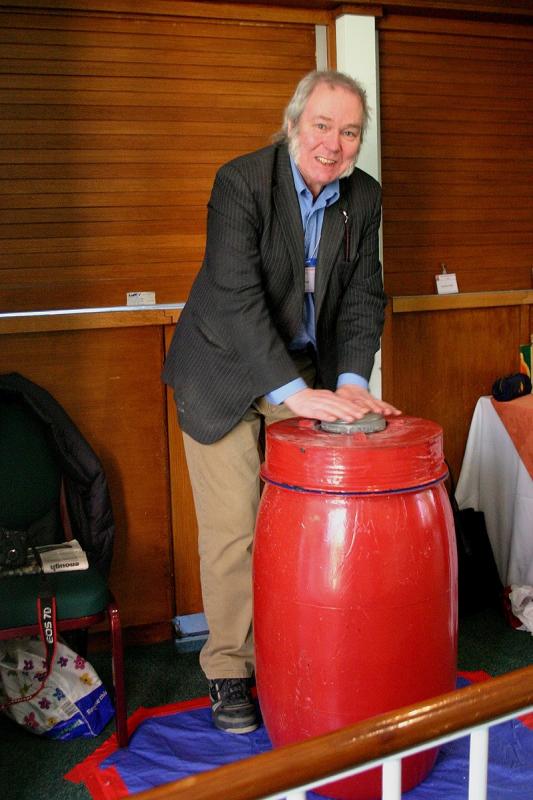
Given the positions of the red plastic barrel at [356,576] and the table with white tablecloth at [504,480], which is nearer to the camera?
the red plastic barrel at [356,576]

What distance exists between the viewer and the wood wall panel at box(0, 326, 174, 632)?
9.78 feet

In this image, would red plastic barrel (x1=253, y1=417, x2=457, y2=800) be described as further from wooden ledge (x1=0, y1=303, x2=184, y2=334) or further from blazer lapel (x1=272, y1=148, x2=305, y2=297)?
wooden ledge (x1=0, y1=303, x2=184, y2=334)

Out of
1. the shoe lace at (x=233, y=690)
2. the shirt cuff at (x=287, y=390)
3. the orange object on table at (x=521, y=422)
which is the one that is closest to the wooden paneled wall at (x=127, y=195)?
the shoe lace at (x=233, y=690)

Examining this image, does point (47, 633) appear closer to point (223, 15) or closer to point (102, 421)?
point (102, 421)

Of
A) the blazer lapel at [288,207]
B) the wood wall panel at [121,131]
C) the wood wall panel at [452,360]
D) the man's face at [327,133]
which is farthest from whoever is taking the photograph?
the wood wall panel at [452,360]

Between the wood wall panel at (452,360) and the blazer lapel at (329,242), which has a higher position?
the blazer lapel at (329,242)

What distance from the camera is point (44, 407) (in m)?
2.85

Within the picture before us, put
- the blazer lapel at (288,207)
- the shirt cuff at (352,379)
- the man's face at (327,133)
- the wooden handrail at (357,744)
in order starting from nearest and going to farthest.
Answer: the wooden handrail at (357,744), the man's face at (327,133), the blazer lapel at (288,207), the shirt cuff at (352,379)

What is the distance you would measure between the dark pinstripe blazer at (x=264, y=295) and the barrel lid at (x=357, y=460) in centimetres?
25

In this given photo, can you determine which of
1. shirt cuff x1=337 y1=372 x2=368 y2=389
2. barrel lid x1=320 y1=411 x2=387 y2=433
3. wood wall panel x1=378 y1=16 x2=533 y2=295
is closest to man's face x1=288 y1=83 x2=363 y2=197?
shirt cuff x1=337 y1=372 x2=368 y2=389

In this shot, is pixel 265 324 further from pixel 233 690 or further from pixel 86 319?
pixel 233 690

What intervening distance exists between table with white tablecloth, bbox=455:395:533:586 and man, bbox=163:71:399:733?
3.24 ft

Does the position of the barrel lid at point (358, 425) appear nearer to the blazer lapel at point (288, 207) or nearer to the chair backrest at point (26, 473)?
the blazer lapel at point (288, 207)

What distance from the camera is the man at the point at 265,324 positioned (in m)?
2.30
